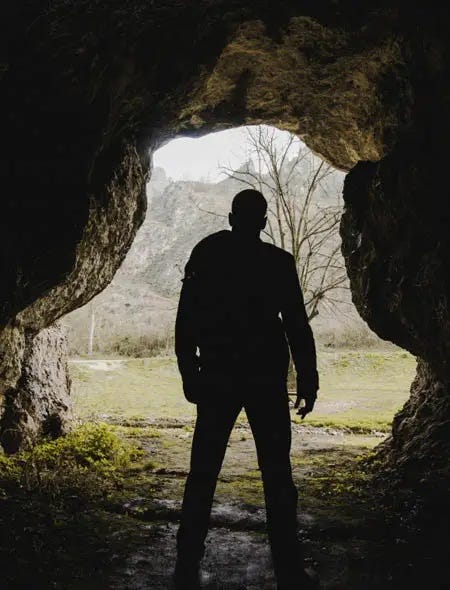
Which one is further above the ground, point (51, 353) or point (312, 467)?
point (51, 353)

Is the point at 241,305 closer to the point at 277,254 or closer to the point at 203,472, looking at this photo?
the point at 277,254

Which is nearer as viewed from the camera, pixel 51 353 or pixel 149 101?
pixel 149 101

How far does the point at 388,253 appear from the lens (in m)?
5.25

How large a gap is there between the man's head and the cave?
2252 mm

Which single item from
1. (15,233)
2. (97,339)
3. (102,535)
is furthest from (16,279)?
(97,339)

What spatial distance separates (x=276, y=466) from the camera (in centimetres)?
274

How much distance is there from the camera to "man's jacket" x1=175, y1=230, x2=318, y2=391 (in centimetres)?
282

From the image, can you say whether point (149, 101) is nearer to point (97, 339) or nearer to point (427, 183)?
point (427, 183)

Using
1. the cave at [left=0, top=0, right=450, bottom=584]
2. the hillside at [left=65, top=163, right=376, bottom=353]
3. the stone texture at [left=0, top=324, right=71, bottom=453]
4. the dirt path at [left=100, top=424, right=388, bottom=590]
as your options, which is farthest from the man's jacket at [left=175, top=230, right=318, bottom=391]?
the hillside at [left=65, top=163, right=376, bottom=353]

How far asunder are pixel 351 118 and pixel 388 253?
2857 mm

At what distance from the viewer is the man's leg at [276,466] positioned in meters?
2.67

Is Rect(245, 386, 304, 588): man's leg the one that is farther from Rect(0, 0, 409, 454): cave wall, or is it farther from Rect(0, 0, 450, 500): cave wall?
Rect(0, 0, 409, 454): cave wall

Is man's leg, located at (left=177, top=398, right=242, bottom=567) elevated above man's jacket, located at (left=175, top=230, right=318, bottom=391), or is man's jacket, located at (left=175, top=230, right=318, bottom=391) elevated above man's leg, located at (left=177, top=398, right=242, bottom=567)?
man's jacket, located at (left=175, top=230, right=318, bottom=391)

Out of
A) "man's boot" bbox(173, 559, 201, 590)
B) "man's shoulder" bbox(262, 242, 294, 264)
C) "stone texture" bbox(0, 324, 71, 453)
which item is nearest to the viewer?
"man's boot" bbox(173, 559, 201, 590)
